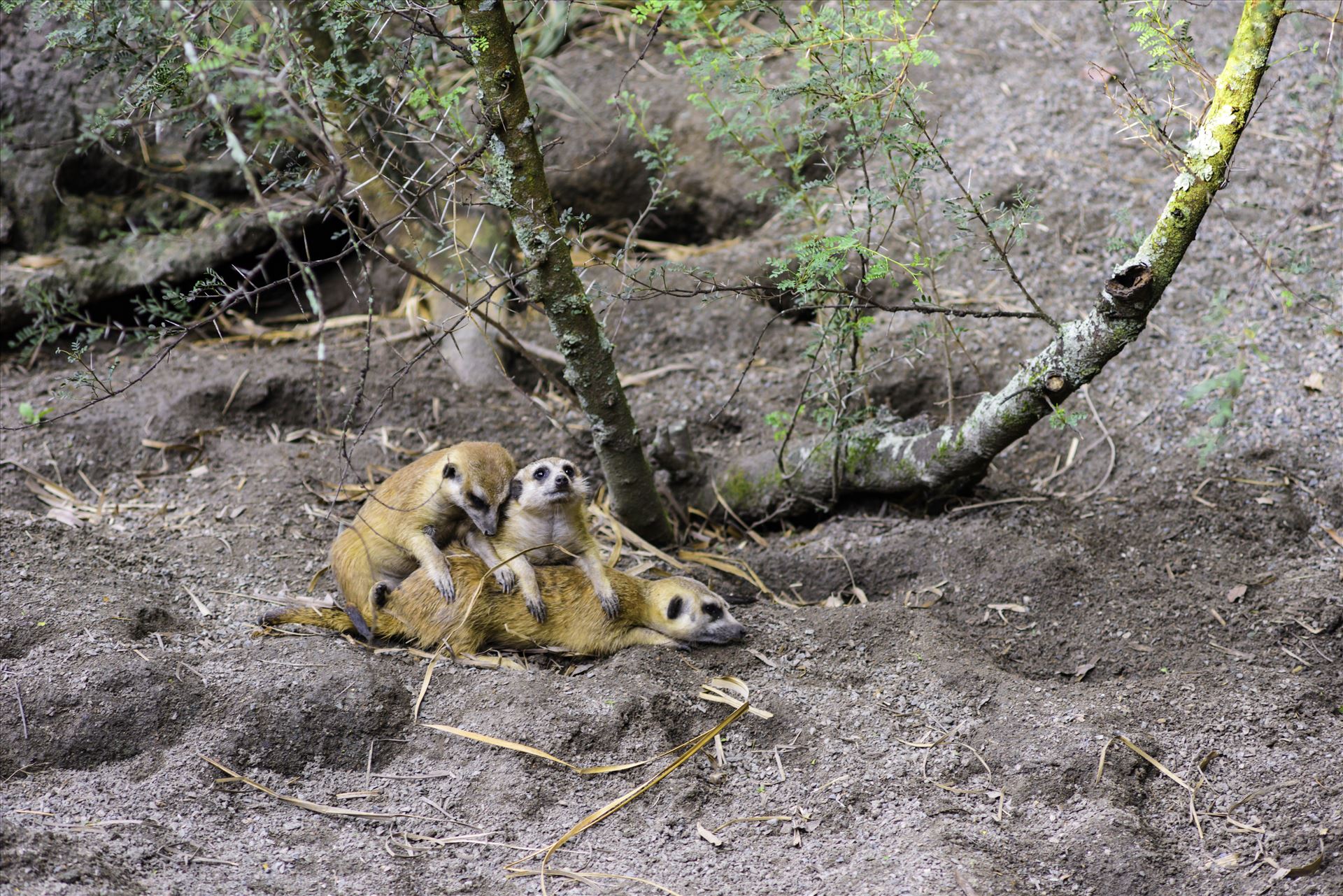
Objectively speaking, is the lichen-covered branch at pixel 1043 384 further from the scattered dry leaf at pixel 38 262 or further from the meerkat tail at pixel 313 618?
the scattered dry leaf at pixel 38 262

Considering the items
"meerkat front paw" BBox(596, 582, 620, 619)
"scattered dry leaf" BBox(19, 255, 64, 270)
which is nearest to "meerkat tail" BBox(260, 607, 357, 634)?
"meerkat front paw" BBox(596, 582, 620, 619)

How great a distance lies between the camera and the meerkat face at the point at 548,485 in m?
3.91

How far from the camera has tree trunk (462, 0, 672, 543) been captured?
3.21 m

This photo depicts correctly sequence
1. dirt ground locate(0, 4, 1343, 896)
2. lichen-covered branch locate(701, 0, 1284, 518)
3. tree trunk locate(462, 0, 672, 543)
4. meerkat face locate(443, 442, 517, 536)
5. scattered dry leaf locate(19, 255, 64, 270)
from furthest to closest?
scattered dry leaf locate(19, 255, 64, 270) < meerkat face locate(443, 442, 517, 536) < tree trunk locate(462, 0, 672, 543) < lichen-covered branch locate(701, 0, 1284, 518) < dirt ground locate(0, 4, 1343, 896)

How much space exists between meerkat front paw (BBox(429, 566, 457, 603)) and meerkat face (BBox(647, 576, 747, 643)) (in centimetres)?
78

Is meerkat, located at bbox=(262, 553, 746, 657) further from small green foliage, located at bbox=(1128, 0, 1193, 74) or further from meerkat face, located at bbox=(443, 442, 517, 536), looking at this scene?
small green foliage, located at bbox=(1128, 0, 1193, 74)

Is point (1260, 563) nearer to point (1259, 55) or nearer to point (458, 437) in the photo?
point (1259, 55)

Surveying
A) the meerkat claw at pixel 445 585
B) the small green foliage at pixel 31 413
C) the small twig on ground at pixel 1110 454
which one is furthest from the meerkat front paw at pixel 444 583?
the small twig on ground at pixel 1110 454

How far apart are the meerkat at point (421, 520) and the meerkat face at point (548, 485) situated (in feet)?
0.22

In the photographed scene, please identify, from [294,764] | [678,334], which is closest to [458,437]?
[678,334]

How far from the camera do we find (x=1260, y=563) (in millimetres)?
3877

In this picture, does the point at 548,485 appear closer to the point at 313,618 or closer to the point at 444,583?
the point at 444,583

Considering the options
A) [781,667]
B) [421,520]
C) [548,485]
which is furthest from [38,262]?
[781,667]

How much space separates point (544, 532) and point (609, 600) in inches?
15.7
